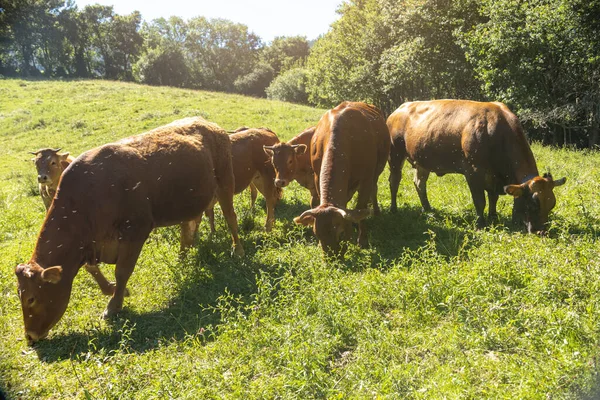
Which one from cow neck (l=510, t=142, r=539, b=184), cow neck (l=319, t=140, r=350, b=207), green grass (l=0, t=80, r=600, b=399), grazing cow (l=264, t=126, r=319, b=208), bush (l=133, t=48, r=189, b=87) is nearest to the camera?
green grass (l=0, t=80, r=600, b=399)

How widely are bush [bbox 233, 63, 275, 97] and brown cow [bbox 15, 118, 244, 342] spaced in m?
68.6

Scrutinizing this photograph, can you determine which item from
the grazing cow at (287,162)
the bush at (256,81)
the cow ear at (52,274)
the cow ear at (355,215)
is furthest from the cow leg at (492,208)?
the bush at (256,81)

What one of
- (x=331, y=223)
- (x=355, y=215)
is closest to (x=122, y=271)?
(x=331, y=223)

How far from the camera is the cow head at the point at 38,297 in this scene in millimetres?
4887

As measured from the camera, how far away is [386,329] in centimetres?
443

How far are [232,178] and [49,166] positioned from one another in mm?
4703

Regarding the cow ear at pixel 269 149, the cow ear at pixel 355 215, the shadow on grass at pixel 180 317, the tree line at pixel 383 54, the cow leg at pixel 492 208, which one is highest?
the tree line at pixel 383 54

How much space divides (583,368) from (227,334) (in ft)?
10.9

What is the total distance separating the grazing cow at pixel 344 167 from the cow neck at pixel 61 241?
3.02 metres

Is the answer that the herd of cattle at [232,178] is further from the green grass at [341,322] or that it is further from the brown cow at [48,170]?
the green grass at [341,322]

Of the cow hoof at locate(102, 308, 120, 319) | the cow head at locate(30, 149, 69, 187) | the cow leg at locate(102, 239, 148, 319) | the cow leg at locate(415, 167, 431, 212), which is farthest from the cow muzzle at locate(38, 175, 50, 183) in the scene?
the cow leg at locate(415, 167, 431, 212)

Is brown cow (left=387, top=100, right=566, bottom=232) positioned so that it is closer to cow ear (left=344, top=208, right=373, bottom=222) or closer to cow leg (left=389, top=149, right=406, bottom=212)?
cow leg (left=389, top=149, right=406, bottom=212)

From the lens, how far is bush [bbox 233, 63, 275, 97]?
73.6 m

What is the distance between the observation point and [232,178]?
26.1ft
